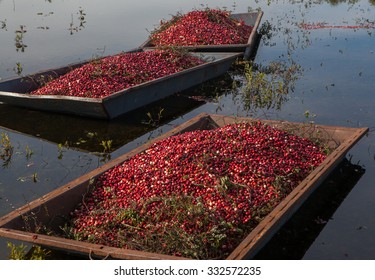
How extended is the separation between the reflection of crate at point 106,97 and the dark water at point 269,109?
182 millimetres

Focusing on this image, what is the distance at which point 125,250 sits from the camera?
537cm

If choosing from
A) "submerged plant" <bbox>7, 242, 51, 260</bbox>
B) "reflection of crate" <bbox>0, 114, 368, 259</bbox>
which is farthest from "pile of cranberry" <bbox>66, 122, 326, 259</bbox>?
"submerged plant" <bbox>7, 242, 51, 260</bbox>

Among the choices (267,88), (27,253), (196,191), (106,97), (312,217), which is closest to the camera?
(27,253)

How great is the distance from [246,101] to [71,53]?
22.7ft

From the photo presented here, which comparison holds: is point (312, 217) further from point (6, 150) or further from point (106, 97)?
point (6, 150)

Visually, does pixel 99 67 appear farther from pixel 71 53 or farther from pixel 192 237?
pixel 192 237

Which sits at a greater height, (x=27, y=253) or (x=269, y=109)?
(x=269, y=109)

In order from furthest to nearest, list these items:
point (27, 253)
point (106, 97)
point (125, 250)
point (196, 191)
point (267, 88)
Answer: point (267, 88) < point (106, 97) < point (196, 191) < point (27, 253) < point (125, 250)

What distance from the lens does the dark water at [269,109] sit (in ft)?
22.9

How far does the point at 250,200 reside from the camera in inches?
249

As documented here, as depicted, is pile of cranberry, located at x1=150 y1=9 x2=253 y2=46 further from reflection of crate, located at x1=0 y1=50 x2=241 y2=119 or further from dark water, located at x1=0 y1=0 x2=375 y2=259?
reflection of crate, located at x1=0 y1=50 x2=241 y2=119

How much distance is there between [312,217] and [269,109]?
426cm

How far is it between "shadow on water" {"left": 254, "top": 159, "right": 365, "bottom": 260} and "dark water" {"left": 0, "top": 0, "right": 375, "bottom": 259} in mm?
13

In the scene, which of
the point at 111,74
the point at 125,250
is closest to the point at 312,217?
the point at 125,250
